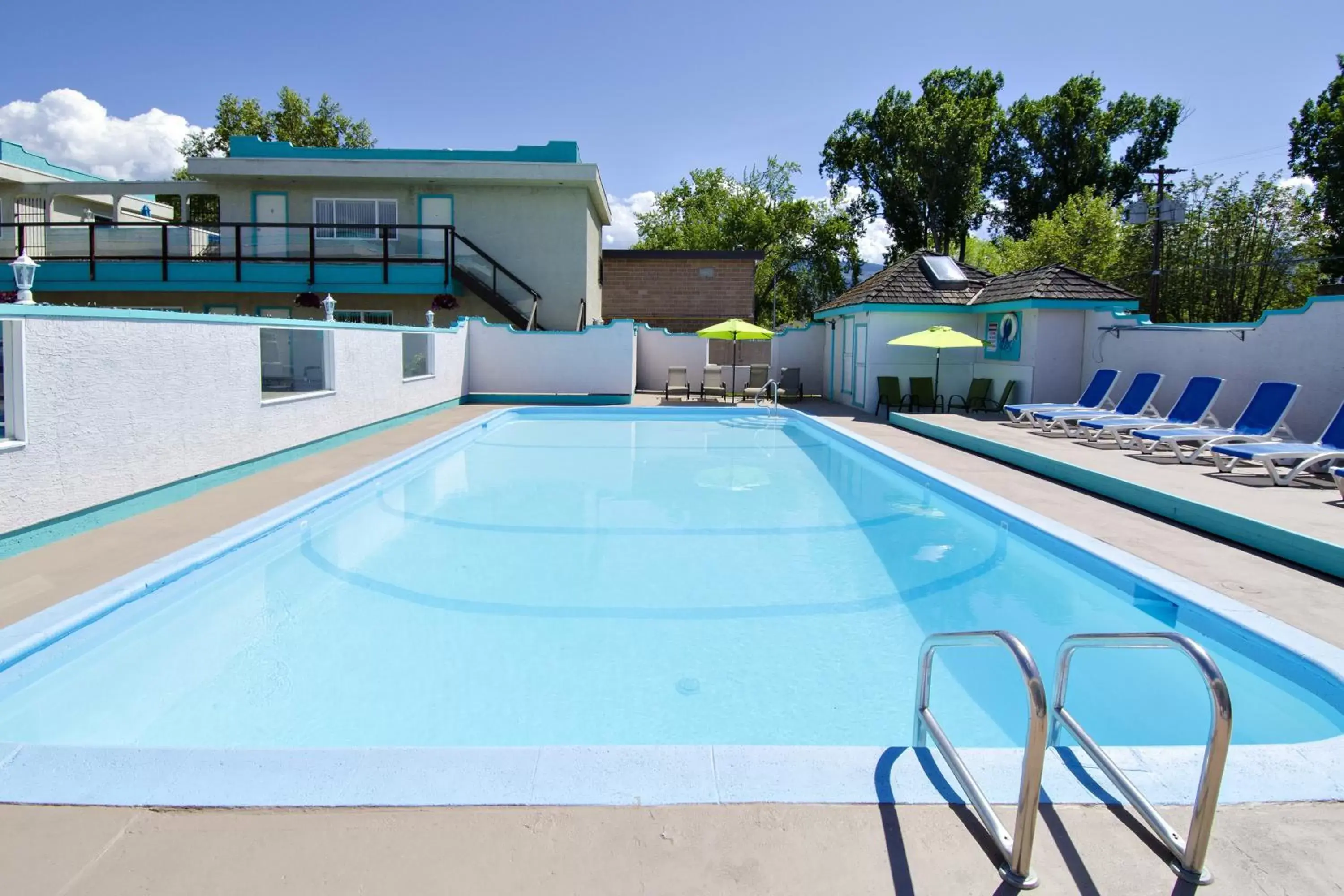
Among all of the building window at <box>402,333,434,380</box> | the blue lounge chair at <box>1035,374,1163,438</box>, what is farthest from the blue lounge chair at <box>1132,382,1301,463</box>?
the building window at <box>402,333,434,380</box>

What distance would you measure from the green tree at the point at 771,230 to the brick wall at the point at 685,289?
561 inches

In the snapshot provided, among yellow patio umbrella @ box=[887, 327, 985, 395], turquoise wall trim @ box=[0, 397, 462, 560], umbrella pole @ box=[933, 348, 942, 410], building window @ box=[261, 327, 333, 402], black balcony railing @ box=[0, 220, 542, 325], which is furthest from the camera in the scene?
black balcony railing @ box=[0, 220, 542, 325]

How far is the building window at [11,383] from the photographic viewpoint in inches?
222

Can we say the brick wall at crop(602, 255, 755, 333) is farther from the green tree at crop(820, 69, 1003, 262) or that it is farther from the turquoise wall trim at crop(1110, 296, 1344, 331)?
the green tree at crop(820, 69, 1003, 262)

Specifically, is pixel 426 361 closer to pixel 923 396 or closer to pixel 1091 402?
pixel 923 396

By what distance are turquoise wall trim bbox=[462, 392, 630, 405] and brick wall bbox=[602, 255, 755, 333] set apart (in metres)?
7.99

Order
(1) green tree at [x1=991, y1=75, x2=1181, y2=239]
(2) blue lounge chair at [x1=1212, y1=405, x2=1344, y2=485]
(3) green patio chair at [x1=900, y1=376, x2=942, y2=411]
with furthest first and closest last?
(1) green tree at [x1=991, y1=75, x2=1181, y2=239], (3) green patio chair at [x1=900, y1=376, x2=942, y2=411], (2) blue lounge chair at [x1=1212, y1=405, x2=1344, y2=485]

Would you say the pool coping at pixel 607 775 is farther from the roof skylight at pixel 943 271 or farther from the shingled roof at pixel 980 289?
the roof skylight at pixel 943 271

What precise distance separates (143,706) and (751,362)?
68.7ft

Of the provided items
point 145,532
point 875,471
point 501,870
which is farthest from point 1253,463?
Answer: point 145,532

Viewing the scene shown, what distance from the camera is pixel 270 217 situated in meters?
22.1

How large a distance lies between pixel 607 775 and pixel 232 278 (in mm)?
20474

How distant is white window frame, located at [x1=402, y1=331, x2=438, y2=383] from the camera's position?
1453 cm

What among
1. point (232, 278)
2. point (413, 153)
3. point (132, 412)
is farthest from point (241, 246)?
point (132, 412)
